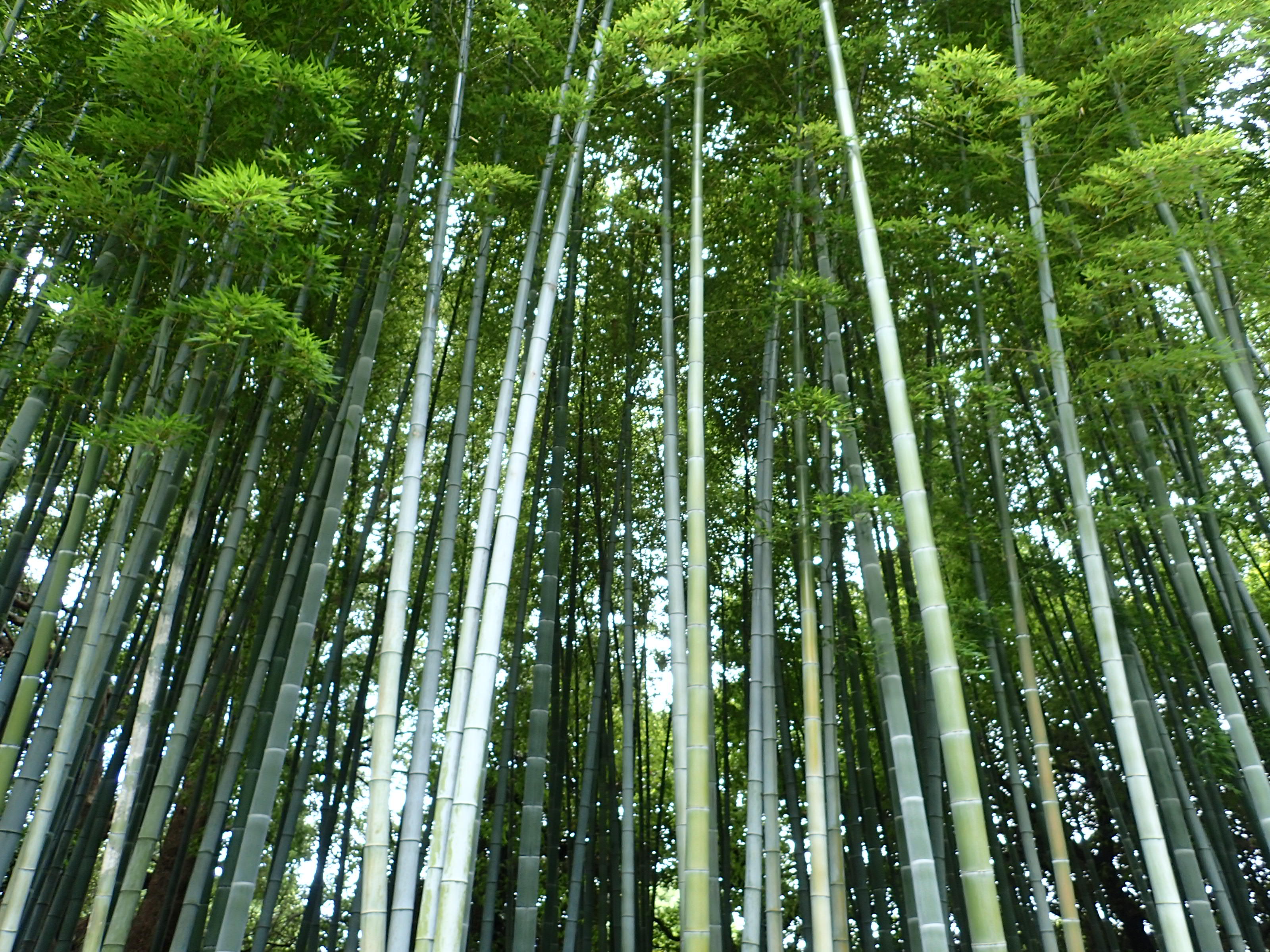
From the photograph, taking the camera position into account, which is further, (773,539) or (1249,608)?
(1249,608)

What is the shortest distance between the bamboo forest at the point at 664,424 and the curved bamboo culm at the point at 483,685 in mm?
17

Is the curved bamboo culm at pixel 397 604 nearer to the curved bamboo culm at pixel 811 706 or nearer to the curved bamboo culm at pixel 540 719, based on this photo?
the curved bamboo culm at pixel 540 719

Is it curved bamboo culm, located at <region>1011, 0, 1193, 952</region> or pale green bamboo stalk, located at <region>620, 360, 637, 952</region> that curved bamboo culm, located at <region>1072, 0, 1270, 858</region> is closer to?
curved bamboo culm, located at <region>1011, 0, 1193, 952</region>

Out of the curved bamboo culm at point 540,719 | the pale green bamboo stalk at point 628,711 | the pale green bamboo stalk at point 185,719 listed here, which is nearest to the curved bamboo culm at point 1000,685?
the pale green bamboo stalk at point 628,711

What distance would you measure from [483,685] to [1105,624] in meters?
2.02

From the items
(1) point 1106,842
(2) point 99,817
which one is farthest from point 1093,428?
(2) point 99,817

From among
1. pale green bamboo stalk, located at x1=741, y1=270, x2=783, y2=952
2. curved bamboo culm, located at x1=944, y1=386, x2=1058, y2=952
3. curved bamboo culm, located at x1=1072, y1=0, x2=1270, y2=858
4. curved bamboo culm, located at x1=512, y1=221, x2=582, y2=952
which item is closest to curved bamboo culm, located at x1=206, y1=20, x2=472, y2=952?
curved bamboo culm, located at x1=512, y1=221, x2=582, y2=952

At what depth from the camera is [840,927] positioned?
3188 mm

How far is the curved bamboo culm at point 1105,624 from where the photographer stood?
2688mm

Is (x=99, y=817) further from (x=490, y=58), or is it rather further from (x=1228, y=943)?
(x=1228, y=943)

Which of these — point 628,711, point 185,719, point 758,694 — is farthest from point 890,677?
point 185,719

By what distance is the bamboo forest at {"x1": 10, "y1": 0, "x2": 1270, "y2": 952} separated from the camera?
9.23ft

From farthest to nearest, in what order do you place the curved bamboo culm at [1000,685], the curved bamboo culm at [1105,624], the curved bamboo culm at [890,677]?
1. the curved bamboo culm at [1000,685]
2. the curved bamboo culm at [1105,624]
3. the curved bamboo culm at [890,677]

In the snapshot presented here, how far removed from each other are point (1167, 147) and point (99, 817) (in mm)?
4950
